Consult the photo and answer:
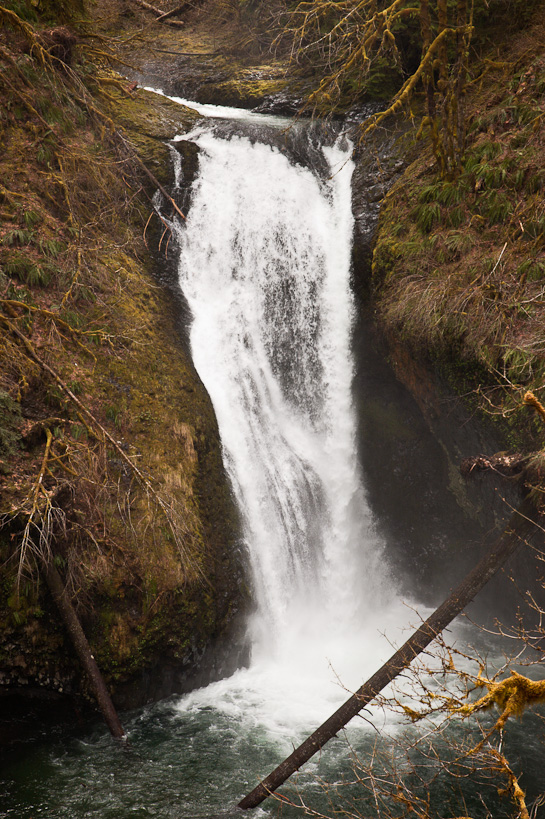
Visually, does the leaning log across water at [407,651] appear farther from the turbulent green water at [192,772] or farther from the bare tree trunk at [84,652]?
the bare tree trunk at [84,652]

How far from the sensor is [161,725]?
6172 millimetres

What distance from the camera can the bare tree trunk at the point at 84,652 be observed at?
568 cm

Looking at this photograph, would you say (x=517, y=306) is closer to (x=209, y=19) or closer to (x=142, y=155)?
(x=142, y=155)

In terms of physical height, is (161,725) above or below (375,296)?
below

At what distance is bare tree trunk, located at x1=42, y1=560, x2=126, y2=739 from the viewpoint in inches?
223

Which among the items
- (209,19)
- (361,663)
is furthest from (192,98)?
(361,663)

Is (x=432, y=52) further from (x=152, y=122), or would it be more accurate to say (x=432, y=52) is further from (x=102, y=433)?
(x=102, y=433)

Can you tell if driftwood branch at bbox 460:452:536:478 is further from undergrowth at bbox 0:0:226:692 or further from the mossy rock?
the mossy rock

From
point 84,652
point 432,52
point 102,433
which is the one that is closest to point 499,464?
point 102,433

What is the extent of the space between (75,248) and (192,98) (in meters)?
9.39

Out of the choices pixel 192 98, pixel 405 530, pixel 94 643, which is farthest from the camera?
pixel 192 98

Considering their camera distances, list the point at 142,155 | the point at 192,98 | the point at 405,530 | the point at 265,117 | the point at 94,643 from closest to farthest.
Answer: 1. the point at 94,643
2. the point at 405,530
3. the point at 142,155
4. the point at 265,117
5. the point at 192,98

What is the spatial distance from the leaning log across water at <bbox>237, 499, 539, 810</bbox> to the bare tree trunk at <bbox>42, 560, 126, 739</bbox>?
172 cm

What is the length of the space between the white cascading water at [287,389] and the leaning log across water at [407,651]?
2570 millimetres
